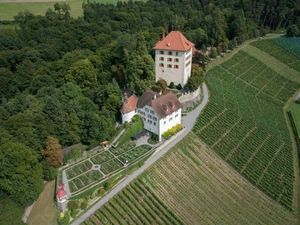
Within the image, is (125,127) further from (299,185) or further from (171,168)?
(299,185)

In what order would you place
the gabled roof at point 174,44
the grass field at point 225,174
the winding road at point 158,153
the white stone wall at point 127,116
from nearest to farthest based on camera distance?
1. the winding road at point 158,153
2. the grass field at point 225,174
3. the white stone wall at point 127,116
4. the gabled roof at point 174,44

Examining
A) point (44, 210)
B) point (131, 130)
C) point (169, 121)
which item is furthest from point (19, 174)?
point (169, 121)

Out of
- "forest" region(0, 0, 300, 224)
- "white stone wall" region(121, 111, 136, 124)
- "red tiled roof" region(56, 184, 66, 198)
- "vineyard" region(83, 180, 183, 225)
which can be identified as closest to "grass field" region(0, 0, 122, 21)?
"forest" region(0, 0, 300, 224)

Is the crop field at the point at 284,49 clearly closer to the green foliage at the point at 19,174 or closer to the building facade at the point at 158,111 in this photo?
the building facade at the point at 158,111

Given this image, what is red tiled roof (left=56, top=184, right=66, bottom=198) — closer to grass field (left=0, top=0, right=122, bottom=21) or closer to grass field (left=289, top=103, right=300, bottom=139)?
grass field (left=289, top=103, right=300, bottom=139)

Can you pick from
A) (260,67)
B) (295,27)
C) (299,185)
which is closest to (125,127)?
(299,185)

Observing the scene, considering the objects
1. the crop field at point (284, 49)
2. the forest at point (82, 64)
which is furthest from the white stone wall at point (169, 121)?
the crop field at point (284, 49)
